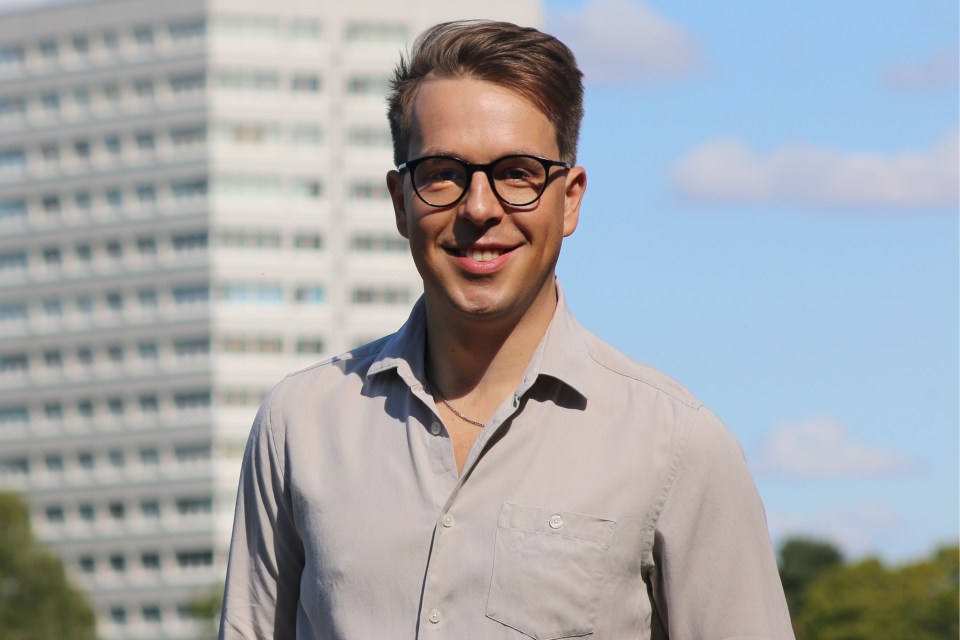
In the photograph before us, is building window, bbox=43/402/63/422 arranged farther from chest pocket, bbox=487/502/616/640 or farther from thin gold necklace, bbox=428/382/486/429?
chest pocket, bbox=487/502/616/640

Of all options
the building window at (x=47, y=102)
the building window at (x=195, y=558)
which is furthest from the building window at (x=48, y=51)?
the building window at (x=195, y=558)

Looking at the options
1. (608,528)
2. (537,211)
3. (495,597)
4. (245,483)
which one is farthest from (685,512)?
(245,483)

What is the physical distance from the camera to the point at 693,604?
4.80 metres

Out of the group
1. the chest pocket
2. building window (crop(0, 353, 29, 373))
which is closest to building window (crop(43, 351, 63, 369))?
building window (crop(0, 353, 29, 373))

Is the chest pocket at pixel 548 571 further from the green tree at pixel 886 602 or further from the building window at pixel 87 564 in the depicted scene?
the building window at pixel 87 564

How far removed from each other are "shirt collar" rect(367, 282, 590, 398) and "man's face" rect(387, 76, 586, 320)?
0.44 feet

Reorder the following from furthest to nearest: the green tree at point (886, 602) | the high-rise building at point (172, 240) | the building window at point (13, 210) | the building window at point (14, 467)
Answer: the building window at point (13, 210)
the building window at point (14, 467)
the high-rise building at point (172, 240)
the green tree at point (886, 602)

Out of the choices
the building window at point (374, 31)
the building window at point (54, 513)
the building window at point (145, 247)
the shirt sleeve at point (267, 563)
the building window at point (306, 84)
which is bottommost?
the building window at point (54, 513)

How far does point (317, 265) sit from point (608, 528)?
153m

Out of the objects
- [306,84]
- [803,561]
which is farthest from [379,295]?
[803,561]

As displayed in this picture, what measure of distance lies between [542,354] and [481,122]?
62cm

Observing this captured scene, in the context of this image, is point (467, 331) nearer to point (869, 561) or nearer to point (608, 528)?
point (608, 528)

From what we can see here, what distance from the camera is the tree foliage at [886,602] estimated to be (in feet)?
368

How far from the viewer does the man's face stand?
4.89 meters
